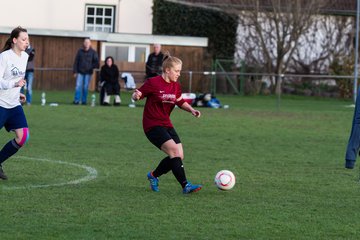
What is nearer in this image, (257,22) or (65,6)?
(257,22)

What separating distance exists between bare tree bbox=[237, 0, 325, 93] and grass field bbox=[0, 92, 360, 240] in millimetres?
19087

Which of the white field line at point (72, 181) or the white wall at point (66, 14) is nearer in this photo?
the white field line at point (72, 181)

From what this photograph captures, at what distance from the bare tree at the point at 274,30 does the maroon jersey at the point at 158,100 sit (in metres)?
28.8

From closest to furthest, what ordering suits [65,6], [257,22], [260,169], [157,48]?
[260,169] < [157,48] < [257,22] < [65,6]

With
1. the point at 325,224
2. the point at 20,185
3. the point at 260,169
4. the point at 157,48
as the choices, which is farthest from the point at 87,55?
the point at 325,224

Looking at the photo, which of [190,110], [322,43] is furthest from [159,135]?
[322,43]

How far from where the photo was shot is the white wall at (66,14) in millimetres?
43156

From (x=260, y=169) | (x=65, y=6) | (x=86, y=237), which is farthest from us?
(x=65, y=6)

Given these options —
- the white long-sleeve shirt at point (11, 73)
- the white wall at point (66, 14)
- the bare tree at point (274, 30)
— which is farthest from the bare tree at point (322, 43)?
the white long-sleeve shirt at point (11, 73)

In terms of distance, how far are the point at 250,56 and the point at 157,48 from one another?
16921 millimetres

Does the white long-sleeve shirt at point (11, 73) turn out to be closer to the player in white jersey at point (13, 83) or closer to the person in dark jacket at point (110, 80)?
the player in white jersey at point (13, 83)

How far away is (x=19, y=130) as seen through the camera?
35.9 feet

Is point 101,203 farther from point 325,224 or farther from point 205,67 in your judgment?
point 205,67

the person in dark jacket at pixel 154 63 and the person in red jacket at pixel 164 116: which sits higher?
the person in dark jacket at pixel 154 63
